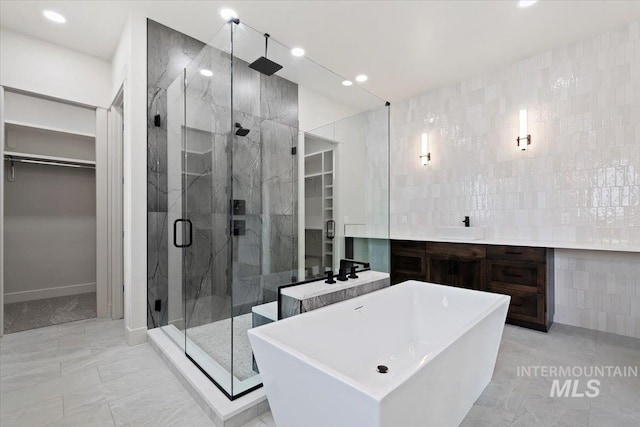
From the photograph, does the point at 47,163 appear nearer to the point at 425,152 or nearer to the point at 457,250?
the point at 425,152

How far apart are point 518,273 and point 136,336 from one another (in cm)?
364

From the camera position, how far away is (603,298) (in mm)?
2922

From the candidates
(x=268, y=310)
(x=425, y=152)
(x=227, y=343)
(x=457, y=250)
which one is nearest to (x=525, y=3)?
(x=425, y=152)

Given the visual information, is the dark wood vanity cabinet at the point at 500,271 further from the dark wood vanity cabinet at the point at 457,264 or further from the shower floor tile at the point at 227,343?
the shower floor tile at the point at 227,343

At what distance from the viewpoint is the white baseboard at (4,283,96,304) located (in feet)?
12.2

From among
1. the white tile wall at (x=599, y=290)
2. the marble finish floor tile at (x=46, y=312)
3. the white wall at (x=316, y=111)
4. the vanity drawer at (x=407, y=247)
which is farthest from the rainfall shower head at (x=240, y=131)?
the white tile wall at (x=599, y=290)

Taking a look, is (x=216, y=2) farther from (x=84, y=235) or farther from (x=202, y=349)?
(x=84, y=235)

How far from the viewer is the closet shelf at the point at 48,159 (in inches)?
139

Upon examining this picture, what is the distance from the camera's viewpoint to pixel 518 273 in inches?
116

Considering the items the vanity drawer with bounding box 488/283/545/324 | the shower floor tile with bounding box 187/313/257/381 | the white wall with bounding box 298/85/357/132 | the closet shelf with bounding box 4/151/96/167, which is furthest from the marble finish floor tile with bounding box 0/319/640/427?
the white wall with bounding box 298/85/357/132

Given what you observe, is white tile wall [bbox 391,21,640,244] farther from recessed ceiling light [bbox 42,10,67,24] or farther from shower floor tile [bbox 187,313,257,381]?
recessed ceiling light [bbox 42,10,67,24]

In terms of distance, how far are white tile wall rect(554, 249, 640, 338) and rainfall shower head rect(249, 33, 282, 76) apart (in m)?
3.43

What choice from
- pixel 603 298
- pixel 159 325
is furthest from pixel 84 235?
pixel 603 298

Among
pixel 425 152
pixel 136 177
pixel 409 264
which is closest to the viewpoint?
pixel 136 177
